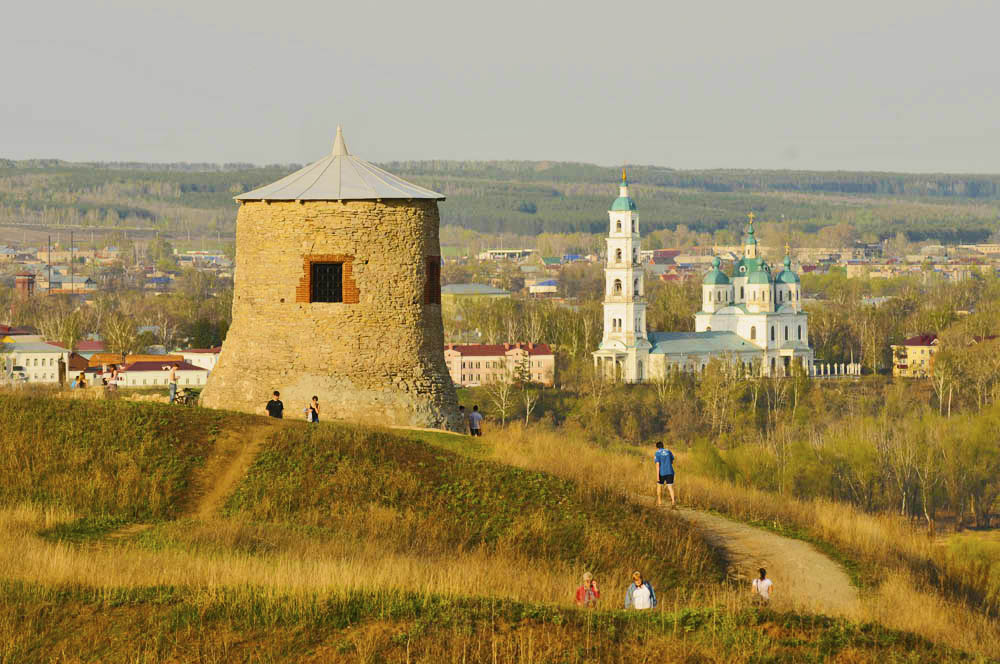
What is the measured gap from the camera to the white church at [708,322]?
99250 millimetres

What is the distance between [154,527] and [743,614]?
6691 mm

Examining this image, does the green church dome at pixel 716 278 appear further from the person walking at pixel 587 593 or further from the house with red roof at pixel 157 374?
the person walking at pixel 587 593

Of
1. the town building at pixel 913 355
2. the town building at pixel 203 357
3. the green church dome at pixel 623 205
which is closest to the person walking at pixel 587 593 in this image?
the town building at pixel 203 357

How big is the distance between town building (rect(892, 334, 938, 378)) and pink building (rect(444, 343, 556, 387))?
20.6m

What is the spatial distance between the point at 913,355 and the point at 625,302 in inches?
691

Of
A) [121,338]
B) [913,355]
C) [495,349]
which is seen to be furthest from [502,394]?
[913,355]

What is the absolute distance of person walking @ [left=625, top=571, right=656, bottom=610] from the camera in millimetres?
13641

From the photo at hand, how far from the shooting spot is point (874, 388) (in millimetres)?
87188

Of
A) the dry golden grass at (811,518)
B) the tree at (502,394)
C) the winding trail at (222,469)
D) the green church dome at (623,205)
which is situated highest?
the green church dome at (623,205)

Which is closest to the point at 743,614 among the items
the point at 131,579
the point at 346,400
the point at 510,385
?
the point at 131,579

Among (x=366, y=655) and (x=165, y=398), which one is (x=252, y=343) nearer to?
(x=165, y=398)

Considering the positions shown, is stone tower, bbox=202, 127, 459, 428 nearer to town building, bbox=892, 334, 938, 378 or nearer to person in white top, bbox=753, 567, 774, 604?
person in white top, bbox=753, 567, 774, 604

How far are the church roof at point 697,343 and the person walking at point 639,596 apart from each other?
86.4 m

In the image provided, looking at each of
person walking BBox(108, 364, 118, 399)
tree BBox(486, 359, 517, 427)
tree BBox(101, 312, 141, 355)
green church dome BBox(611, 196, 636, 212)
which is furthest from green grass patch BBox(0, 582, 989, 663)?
green church dome BBox(611, 196, 636, 212)
